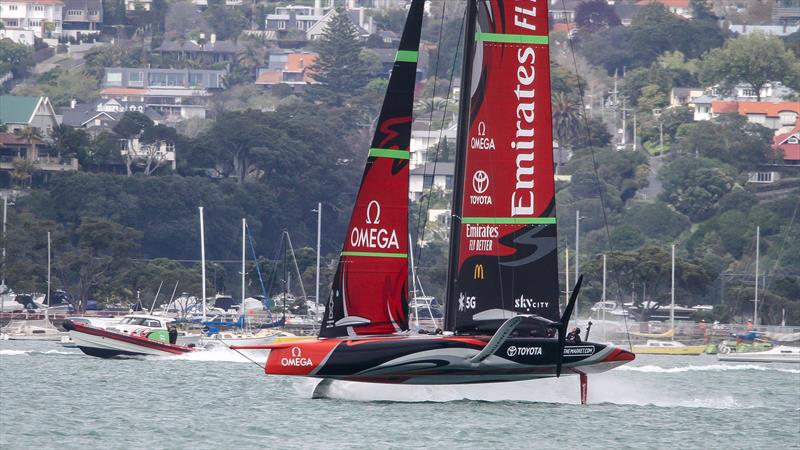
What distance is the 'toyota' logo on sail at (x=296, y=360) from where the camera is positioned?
31.7 metres

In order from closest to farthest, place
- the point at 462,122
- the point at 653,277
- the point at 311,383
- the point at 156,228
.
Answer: the point at 462,122 < the point at 311,383 < the point at 653,277 < the point at 156,228

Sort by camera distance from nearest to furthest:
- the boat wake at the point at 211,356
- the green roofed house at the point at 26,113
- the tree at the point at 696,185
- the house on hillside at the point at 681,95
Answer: the boat wake at the point at 211,356 < the tree at the point at 696,185 < the green roofed house at the point at 26,113 < the house on hillside at the point at 681,95

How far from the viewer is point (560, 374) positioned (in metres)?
32.7

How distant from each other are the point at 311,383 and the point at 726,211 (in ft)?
270

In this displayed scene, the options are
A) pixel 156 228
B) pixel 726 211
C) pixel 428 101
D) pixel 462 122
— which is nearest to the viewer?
pixel 462 122

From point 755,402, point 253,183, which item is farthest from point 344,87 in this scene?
point 755,402

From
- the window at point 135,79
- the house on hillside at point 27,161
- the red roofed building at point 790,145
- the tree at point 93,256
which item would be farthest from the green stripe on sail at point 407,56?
the window at point 135,79

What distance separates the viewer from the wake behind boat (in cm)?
4872

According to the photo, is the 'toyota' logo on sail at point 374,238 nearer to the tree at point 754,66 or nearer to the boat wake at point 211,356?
the boat wake at point 211,356

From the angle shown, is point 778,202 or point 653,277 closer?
point 653,277

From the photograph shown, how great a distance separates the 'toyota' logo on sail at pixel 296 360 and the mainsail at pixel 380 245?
38.7 inches

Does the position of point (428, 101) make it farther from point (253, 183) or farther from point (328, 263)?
point (328, 263)

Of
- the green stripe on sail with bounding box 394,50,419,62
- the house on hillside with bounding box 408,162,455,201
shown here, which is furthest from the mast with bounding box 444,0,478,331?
the house on hillside with bounding box 408,162,455,201

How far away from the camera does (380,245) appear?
3281 centimetres
